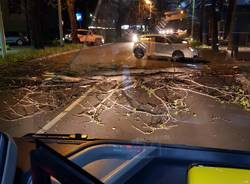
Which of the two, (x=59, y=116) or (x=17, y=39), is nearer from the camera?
(x=59, y=116)

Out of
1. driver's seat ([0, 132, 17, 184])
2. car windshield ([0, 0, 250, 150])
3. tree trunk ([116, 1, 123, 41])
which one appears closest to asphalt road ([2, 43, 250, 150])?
car windshield ([0, 0, 250, 150])

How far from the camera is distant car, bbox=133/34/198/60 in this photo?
2497 centimetres

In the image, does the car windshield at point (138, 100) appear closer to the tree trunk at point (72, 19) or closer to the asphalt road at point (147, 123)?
the asphalt road at point (147, 123)

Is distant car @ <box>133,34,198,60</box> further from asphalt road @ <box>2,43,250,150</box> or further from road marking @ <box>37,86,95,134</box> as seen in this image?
road marking @ <box>37,86,95,134</box>

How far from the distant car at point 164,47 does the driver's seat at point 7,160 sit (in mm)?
22753

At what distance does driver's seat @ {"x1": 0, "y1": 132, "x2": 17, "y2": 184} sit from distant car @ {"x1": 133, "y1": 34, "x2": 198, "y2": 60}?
896 inches

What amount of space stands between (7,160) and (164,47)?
23.7 meters

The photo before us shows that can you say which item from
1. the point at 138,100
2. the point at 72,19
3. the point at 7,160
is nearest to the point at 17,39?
the point at 72,19

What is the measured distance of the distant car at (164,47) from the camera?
2497 cm

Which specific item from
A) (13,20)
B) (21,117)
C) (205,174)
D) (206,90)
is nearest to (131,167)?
(205,174)

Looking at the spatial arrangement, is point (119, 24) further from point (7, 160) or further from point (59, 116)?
point (7, 160)

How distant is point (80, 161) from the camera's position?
3.18 metres

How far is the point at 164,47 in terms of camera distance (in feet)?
84.0

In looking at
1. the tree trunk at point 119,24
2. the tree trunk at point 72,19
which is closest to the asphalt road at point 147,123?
the tree trunk at point 72,19
